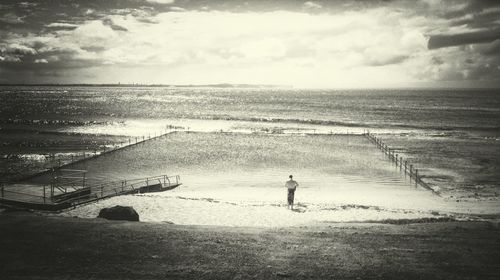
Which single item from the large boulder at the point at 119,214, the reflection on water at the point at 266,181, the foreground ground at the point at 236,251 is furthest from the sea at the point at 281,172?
the foreground ground at the point at 236,251

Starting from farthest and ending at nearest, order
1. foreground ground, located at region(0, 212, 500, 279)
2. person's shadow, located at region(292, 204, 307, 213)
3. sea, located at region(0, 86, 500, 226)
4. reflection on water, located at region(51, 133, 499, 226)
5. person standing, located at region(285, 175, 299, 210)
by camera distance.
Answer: person standing, located at region(285, 175, 299, 210), person's shadow, located at region(292, 204, 307, 213), sea, located at region(0, 86, 500, 226), reflection on water, located at region(51, 133, 499, 226), foreground ground, located at region(0, 212, 500, 279)

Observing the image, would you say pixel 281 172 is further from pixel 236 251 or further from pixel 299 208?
pixel 236 251

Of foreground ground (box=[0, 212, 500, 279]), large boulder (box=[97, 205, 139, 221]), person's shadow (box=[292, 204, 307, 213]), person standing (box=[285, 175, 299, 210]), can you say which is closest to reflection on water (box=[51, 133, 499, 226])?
person's shadow (box=[292, 204, 307, 213])

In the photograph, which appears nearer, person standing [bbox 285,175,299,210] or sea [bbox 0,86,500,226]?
sea [bbox 0,86,500,226]

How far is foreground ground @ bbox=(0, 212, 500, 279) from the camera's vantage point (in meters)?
10.4

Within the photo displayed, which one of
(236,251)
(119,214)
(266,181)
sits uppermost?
Result: (236,251)

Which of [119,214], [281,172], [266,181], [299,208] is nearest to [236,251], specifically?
[119,214]

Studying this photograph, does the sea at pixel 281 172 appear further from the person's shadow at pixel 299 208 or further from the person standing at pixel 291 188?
the person standing at pixel 291 188

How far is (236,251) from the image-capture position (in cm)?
1196

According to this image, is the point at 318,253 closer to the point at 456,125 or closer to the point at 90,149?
the point at 90,149

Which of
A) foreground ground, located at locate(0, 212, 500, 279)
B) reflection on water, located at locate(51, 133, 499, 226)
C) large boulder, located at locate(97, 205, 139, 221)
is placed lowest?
reflection on water, located at locate(51, 133, 499, 226)

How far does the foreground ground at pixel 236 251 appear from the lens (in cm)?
1041

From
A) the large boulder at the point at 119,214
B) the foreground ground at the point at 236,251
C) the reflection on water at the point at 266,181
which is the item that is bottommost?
the reflection on water at the point at 266,181

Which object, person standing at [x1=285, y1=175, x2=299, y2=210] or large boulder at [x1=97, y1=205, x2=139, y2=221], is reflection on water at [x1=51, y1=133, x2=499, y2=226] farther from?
large boulder at [x1=97, y1=205, x2=139, y2=221]
